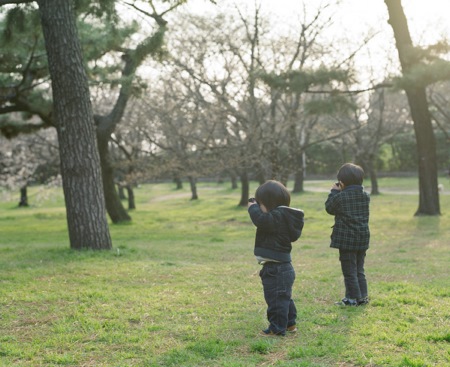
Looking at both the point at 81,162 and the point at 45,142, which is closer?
the point at 81,162

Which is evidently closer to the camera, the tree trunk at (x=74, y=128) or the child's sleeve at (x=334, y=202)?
the child's sleeve at (x=334, y=202)

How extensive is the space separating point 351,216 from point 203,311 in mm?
1701

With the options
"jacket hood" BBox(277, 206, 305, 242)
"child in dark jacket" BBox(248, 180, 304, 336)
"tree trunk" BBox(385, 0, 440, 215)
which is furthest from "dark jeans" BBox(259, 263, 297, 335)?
"tree trunk" BBox(385, 0, 440, 215)

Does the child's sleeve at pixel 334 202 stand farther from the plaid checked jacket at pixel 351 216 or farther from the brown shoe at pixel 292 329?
the brown shoe at pixel 292 329

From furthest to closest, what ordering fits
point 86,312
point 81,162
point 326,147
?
point 326,147 < point 81,162 < point 86,312

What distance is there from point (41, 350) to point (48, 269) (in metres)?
3.63

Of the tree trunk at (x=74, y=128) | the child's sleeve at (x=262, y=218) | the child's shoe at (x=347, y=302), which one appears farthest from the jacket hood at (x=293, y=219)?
the tree trunk at (x=74, y=128)

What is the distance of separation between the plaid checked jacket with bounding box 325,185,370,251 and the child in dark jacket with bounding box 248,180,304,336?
933 mm

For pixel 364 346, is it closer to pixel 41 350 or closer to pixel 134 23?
pixel 41 350

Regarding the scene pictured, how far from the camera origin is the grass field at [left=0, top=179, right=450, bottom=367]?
164 inches

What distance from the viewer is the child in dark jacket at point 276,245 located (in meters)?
4.66

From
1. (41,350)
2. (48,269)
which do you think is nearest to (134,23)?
(48,269)

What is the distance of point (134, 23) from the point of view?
15.6m

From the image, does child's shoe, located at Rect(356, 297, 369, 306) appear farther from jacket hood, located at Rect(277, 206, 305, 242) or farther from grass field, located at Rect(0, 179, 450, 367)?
jacket hood, located at Rect(277, 206, 305, 242)
